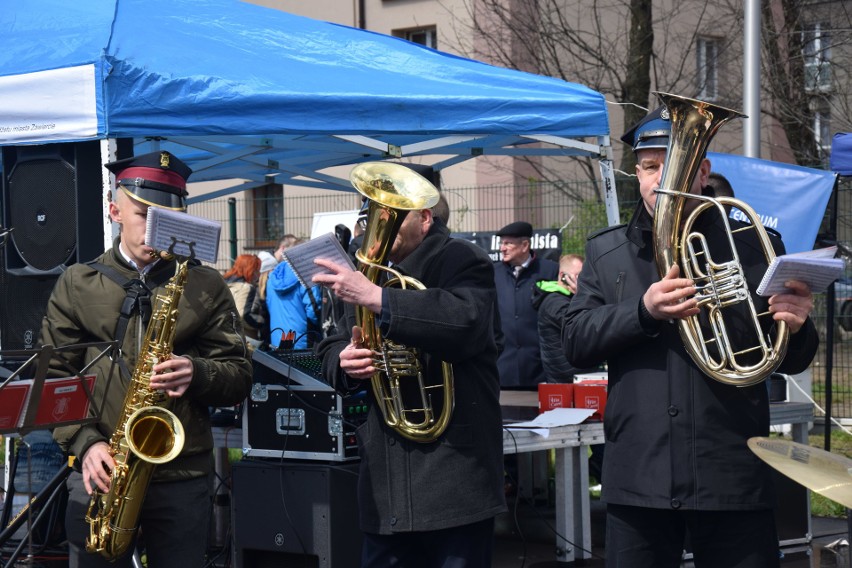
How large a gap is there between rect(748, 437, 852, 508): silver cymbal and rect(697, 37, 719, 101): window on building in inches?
642

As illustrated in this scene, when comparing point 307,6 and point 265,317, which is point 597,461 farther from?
point 307,6

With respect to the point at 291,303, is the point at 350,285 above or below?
above

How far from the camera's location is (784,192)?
809 centimetres

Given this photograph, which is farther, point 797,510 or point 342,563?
point 797,510

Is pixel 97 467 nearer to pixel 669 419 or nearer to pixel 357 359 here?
pixel 357 359

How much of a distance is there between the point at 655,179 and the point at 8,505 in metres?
3.62

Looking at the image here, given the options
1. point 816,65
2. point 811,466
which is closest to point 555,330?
point 811,466

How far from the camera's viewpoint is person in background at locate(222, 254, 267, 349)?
11273 mm

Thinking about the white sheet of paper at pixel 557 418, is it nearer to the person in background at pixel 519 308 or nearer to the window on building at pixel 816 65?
the person in background at pixel 519 308

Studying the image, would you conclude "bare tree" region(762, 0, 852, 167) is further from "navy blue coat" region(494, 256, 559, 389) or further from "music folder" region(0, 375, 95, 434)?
"music folder" region(0, 375, 95, 434)

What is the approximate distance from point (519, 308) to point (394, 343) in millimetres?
4982

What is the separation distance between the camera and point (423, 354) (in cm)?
403

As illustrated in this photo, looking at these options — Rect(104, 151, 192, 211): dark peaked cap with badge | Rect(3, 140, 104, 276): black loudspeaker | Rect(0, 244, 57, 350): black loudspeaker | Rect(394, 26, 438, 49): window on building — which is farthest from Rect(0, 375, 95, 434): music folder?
Rect(394, 26, 438, 49): window on building

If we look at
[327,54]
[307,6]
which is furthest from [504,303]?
[307,6]
